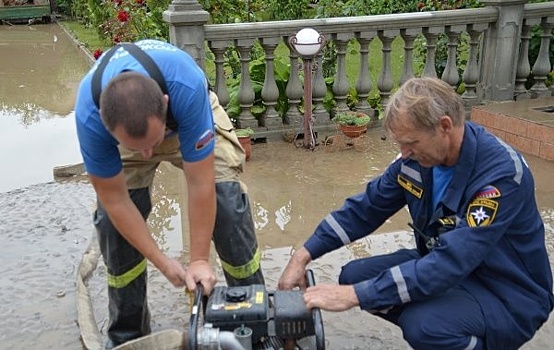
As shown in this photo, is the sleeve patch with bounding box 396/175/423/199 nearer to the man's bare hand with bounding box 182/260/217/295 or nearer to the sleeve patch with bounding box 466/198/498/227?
the sleeve patch with bounding box 466/198/498/227

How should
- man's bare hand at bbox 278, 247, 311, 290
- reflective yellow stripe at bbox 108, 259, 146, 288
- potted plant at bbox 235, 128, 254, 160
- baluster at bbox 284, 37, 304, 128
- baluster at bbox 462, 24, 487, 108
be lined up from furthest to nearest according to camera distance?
baluster at bbox 462, 24, 487, 108 < baluster at bbox 284, 37, 304, 128 < potted plant at bbox 235, 128, 254, 160 < reflective yellow stripe at bbox 108, 259, 146, 288 < man's bare hand at bbox 278, 247, 311, 290

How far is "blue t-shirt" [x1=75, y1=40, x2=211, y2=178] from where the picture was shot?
8.08 ft

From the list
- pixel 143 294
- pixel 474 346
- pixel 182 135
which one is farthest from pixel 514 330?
pixel 143 294

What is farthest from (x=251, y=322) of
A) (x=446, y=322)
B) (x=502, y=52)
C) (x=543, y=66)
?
(x=543, y=66)

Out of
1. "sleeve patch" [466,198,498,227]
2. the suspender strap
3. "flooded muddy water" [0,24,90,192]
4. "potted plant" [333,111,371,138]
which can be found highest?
the suspender strap

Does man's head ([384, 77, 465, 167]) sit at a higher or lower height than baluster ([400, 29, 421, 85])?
higher

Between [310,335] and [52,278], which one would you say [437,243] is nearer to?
[310,335]

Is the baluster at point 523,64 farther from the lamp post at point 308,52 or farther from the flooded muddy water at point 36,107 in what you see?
the flooded muddy water at point 36,107

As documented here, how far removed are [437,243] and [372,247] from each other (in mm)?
1654

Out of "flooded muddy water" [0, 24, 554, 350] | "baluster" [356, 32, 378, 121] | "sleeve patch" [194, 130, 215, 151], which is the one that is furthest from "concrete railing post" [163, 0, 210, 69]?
"sleeve patch" [194, 130, 215, 151]

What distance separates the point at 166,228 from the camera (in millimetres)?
4582

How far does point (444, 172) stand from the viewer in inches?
102

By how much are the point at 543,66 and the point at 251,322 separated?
5651 mm

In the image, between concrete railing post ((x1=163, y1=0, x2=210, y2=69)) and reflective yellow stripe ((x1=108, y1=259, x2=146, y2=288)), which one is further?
concrete railing post ((x1=163, y1=0, x2=210, y2=69))
